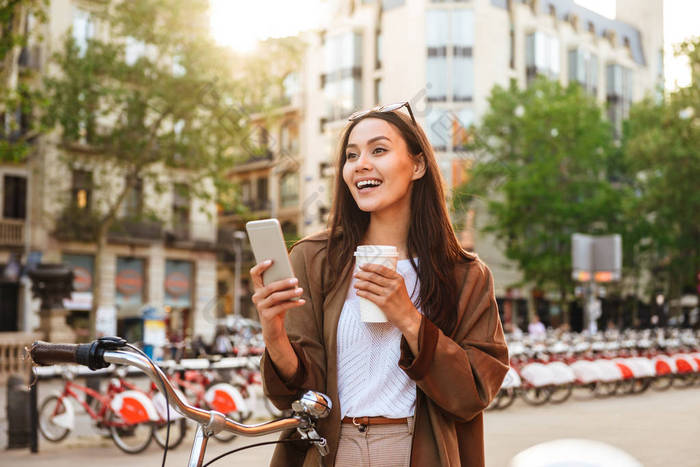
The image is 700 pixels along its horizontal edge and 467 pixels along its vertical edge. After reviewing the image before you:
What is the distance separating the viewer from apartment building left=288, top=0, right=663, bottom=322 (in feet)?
147

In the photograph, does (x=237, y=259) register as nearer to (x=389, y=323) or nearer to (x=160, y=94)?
(x=160, y=94)

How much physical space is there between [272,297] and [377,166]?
1.72ft

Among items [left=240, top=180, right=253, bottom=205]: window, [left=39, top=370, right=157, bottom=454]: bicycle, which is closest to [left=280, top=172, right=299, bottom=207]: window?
[left=240, top=180, right=253, bottom=205]: window

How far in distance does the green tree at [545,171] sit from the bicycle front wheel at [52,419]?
2777cm

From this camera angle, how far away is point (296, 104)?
51.8m

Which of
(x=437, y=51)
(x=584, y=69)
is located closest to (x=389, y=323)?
(x=437, y=51)

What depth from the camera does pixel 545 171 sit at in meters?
37.8

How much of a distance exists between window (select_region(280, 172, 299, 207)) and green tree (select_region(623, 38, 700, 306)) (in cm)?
1896

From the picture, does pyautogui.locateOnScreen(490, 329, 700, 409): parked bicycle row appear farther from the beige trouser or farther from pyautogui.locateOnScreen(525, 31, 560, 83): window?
pyautogui.locateOnScreen(525, 31, 560, 83): window

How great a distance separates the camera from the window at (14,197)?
33325 millimetres

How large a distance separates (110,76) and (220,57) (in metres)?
3.53

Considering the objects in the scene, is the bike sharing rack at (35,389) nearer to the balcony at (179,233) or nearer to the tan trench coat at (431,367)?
the tan trench coat at (431,367)

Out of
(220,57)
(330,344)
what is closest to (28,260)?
(220,57)

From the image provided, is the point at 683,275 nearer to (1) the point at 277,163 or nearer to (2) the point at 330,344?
(1) the point at 277,163
